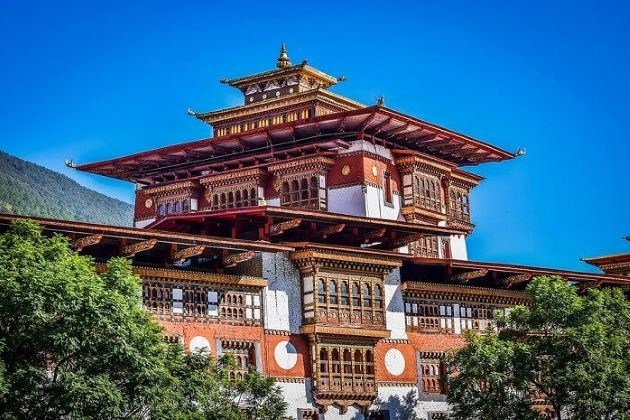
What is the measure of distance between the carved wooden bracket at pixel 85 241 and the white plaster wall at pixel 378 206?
1831 cm

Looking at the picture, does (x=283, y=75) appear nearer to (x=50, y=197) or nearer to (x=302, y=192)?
(x=302, y=192)

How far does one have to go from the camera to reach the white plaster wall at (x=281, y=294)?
1615 inches

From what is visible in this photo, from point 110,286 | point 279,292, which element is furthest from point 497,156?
point 110,286

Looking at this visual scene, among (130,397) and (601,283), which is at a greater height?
(601,283)

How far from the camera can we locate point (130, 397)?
3016 centimetres

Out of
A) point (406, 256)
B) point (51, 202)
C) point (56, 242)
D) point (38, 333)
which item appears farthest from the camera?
point (51, 202)

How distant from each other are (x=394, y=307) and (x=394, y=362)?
2.07 metres

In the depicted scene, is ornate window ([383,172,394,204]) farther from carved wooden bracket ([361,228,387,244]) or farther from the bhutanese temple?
carved wooden bracket ([361,228,387,244])

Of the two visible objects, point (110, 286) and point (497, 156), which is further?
point (497, 156)

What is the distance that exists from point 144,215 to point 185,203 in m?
3.22

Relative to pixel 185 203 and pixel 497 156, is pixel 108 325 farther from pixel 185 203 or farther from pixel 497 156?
pixel 497 156

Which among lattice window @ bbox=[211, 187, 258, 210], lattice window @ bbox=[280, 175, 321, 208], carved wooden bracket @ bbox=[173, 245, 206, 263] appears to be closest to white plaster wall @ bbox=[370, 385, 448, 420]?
carved wooden bracket @ bbox=[173, 245, 206, 263]

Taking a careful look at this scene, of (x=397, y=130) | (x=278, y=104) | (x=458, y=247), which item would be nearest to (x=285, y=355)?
(x=397, y=130)

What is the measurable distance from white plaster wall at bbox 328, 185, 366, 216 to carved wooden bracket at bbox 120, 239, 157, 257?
1661cm
